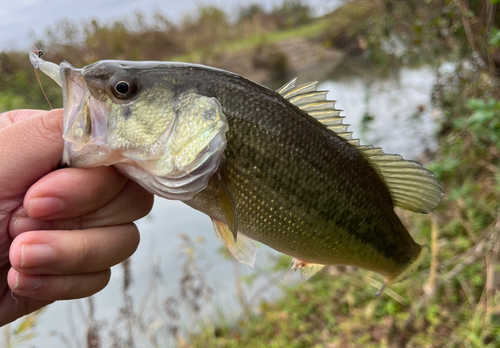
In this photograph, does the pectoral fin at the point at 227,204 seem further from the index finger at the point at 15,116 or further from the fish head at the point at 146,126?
the index finger at the point at 15,116

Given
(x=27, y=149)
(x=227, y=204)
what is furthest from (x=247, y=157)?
(x=27, y=149)

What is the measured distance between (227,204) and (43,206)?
1.82 feet

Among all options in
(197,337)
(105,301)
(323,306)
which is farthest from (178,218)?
(323,306)

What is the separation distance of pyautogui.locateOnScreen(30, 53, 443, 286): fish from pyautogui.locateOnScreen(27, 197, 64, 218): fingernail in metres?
0.13

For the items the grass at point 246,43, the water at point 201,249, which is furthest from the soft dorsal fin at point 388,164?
the grass at point 246,43

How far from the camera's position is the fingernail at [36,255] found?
96cm

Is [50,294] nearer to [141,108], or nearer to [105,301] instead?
[141,108]

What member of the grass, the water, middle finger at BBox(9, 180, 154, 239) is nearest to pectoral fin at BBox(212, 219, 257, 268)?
middle finger at BBox(9, 180, 154, 239)

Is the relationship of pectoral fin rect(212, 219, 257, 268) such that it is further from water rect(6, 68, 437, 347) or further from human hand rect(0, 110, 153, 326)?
water rect(6, 68, 437, 347)

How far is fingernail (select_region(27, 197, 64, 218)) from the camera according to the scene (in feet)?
3.24

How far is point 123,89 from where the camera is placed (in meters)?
1.04

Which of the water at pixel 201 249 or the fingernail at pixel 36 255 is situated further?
the water at pixel 201 249

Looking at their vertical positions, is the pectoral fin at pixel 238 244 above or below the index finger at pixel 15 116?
below

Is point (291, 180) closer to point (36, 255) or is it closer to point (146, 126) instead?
point (146, 126)
